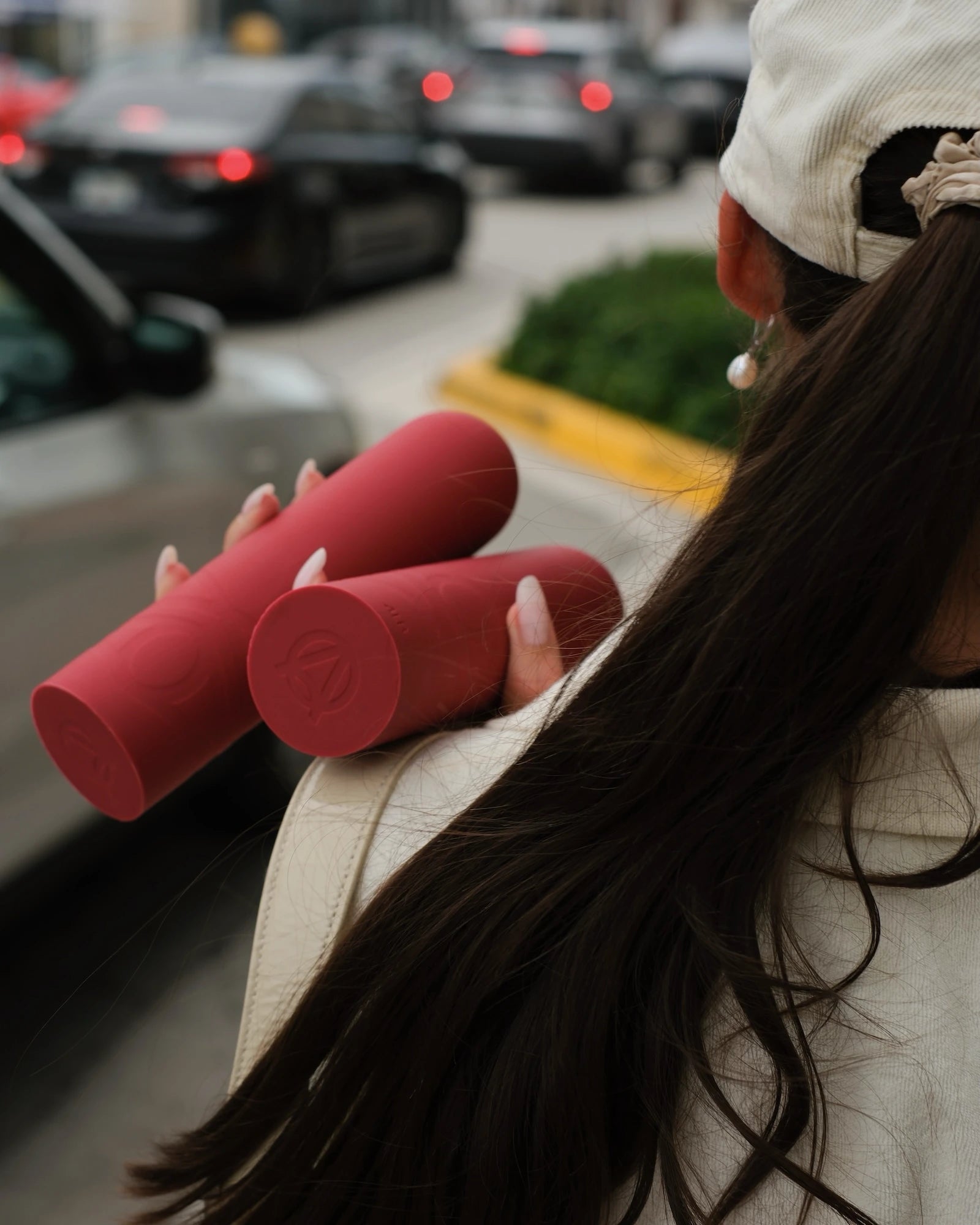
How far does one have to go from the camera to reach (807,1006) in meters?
0.96

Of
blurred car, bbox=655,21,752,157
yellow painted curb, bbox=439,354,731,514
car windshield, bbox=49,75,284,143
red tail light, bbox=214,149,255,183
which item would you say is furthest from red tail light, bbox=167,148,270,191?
blurred car, bbox=655,21,752,157

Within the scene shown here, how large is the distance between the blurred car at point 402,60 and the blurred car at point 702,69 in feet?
10.6

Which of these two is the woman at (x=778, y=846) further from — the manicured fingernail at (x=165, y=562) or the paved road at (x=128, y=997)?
the manicured fingernail at (x=165, y=562)

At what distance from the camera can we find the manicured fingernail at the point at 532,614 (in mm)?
1249

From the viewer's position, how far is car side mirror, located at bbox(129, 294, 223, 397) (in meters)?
3.22

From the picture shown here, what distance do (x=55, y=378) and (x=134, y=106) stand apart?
6.85m

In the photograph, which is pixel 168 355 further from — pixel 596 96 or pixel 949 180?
pixel 596 96

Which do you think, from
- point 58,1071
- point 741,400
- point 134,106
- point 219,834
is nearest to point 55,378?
point 219,834

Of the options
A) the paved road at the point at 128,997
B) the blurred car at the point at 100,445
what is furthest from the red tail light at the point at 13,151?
the paved road at the point at 128,997

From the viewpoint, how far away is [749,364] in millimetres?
1254

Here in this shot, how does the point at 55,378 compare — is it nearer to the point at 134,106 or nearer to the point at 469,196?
the point at 134,106

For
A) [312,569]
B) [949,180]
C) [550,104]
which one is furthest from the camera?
[550,104]

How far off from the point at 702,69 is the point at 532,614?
21180 mm

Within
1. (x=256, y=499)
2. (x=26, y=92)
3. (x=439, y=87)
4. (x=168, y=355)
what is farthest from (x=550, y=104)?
(x=256, y=499)
